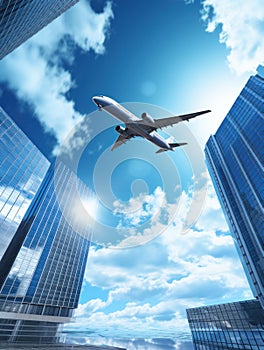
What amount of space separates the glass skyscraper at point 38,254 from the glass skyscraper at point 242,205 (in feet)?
198

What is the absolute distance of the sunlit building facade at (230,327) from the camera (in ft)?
129

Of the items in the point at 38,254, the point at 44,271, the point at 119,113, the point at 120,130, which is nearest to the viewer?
the point at 119,113

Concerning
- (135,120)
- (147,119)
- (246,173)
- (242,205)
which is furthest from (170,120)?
(242,205)

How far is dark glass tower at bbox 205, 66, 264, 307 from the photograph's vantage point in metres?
59.8

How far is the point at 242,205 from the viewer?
68.8 metres

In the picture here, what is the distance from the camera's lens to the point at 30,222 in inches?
3487

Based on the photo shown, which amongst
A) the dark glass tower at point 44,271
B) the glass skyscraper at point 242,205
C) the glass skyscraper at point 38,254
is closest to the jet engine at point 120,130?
the glass skyscraper at point 38,254

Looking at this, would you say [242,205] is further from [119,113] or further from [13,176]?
[13,176]

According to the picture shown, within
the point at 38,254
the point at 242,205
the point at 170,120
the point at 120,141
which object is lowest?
the point at 38,254

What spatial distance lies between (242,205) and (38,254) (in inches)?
3642

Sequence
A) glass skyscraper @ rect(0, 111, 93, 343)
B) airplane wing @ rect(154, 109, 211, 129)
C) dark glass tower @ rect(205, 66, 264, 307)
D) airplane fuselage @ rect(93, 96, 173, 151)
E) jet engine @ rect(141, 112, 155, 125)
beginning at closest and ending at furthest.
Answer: jet engine @ rect(141, 112, 155, 125), airplane fuselage @ rect(93, 96, 173, 151), airplane wing @ rect(154, 109, 211, 129), dark glass tower @ rect(205, 66, 264, 307), glass skyscraper @ rect(0, 111, 93, 343)

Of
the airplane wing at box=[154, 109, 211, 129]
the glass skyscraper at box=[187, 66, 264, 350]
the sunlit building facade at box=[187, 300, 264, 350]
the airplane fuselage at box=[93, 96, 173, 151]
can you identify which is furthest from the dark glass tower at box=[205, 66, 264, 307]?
the airplane fuselage at box=[93, 96, 173, 151]

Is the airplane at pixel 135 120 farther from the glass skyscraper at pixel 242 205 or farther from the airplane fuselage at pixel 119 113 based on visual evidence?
the glass skyscraper at pixel 242 205

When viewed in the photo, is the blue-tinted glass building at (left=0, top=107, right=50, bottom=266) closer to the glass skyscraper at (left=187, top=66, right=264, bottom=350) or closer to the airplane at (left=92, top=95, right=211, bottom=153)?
the airplane at (left=92, top=95, right=211, bottom=153)
